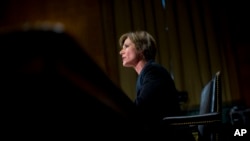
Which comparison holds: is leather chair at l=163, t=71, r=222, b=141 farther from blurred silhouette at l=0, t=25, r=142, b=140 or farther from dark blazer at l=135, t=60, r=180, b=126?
blurred silhouette at l=0, t=25, r=142, b=140

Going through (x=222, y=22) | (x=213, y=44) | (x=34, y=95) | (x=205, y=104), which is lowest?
(x=205, y=104)

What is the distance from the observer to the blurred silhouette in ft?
1.79

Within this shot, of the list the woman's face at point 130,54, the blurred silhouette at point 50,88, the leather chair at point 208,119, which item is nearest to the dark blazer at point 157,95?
the leather chair at point 208,119

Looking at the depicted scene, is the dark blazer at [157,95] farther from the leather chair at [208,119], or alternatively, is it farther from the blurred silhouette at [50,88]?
the blurred silhouette at [50,88]

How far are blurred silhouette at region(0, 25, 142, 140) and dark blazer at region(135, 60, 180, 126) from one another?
883 mm

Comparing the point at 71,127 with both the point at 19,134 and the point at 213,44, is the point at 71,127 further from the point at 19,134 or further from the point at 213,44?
the point at 213,44

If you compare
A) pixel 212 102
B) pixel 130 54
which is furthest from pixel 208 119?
pixel 130 54

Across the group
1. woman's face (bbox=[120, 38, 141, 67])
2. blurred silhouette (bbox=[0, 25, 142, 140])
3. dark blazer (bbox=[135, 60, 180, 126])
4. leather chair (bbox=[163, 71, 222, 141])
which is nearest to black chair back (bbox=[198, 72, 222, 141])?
leather chair (bbox=[163, 71, 222, 141])

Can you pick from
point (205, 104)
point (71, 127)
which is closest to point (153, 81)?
point (205, 104)

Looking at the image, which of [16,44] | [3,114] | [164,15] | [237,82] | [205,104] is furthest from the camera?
[164,15]

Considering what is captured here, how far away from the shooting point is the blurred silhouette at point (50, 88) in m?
0.54

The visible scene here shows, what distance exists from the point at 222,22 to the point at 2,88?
3.26 meters

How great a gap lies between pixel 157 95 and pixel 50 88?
3.82ft

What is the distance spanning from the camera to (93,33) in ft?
13.1
